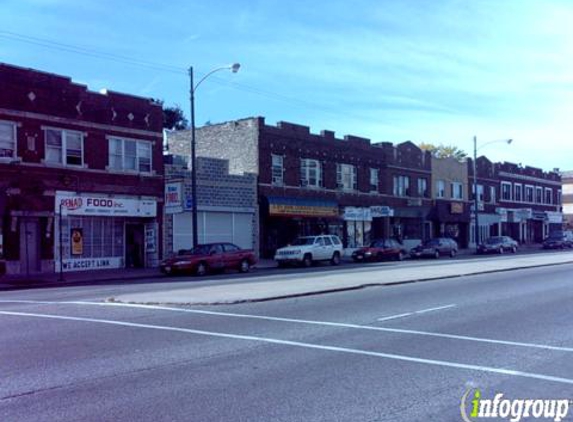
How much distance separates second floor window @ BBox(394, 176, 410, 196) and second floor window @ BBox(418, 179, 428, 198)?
5.63 ft

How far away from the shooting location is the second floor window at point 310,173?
41444mm

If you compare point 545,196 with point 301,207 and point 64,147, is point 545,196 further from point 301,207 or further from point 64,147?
point 64,147

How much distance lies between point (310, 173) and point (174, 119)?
27.0 m

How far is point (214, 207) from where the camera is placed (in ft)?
116

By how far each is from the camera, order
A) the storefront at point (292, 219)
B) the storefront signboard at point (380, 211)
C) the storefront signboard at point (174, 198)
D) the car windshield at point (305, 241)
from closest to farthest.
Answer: the storefront signboard at point (174, 198) < the car windshield at point (305, 241) < the storefront at point (292, 219) < the storefront signboard at point (380, 211)

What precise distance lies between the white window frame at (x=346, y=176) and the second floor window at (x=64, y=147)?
19591 millimetres

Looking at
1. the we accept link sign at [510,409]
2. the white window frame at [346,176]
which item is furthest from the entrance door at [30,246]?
the we accept link sign at [510,409]

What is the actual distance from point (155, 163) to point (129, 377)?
2620 cm

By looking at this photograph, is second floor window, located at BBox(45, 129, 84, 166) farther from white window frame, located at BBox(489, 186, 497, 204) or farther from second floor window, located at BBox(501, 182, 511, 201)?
second floor window, located at BBox(501, 182, 511, 201)

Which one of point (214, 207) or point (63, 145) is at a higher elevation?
point (63, 145)

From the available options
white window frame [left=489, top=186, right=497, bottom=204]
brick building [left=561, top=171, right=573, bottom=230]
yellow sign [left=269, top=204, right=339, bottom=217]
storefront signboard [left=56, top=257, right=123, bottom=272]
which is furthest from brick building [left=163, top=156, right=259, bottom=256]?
brick building [left=561, top=171, right=573, bottom=230]

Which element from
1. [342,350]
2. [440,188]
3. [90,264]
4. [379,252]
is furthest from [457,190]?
[342,350]

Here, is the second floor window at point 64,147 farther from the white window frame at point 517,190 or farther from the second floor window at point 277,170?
the white window frame at point 517,190

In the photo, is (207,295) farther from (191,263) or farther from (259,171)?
(259,171)
